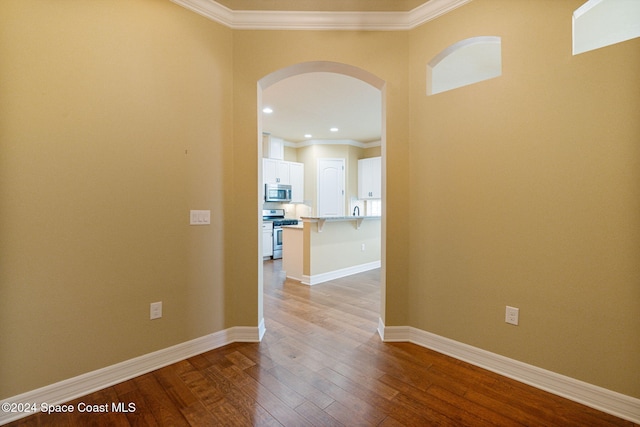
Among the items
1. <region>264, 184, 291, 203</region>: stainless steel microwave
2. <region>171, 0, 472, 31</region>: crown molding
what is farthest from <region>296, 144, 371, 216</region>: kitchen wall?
<region>171, 0, 472, 31</region>: crown molding

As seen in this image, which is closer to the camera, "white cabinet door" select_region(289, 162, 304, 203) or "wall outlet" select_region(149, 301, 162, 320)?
"wall outlet" select_region(149, 301, 162, 320)

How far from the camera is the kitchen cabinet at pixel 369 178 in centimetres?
705

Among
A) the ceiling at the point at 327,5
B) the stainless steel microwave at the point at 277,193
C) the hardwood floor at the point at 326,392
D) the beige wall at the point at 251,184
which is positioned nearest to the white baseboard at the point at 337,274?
the hardwood floor at the point at 326,392

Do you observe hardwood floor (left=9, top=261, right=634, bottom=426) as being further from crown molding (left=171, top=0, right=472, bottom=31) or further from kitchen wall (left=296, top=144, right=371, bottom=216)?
kitchen wall (left=296, top=144, right=371, bottom=216)

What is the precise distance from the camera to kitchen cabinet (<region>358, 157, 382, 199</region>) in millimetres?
7047

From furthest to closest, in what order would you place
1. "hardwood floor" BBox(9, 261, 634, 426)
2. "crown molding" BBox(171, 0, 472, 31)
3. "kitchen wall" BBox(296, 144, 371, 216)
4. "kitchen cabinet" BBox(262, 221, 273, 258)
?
"kitchen wall" BBox(296, 144, 371, 216) → "kitchen cabinet" BBox(262, 221, 273, 258) → "crown molding" BBox(171, 0, 472, 31) → "hardwood floor" BBox(9, 261, 634, 426)

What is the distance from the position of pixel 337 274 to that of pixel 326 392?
290cm

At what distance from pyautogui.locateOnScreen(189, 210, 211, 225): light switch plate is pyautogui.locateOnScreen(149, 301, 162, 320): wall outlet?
0.65 meters

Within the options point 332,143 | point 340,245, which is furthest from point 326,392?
point 332,143

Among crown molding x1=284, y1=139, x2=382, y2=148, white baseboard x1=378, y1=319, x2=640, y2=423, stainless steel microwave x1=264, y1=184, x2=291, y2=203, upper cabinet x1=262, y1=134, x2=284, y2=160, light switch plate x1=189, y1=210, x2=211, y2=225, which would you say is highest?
crown molding x1=284, y1=139, x2=382, y2=148

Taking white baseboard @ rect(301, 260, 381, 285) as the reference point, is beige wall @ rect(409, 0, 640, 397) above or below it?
above

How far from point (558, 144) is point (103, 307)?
3.18 metres

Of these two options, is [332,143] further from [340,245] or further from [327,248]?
[327,248]

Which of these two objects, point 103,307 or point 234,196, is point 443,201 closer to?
point 234,196
